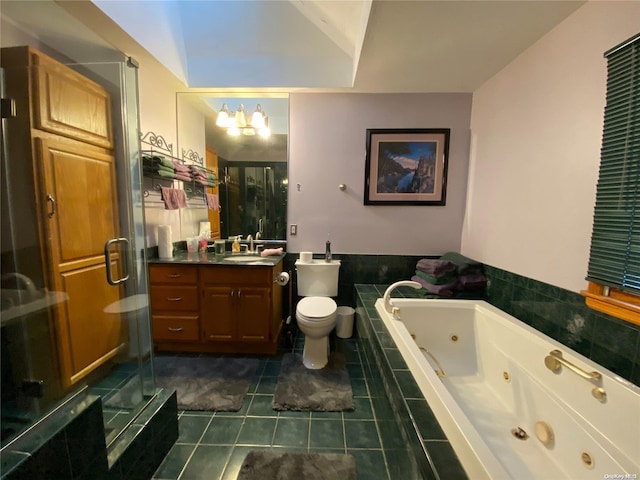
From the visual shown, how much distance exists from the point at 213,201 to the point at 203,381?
1.68m

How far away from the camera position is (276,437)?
1.47 metres

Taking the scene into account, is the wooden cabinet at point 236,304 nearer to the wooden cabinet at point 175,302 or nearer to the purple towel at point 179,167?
the wooden cabinet at point 175,302

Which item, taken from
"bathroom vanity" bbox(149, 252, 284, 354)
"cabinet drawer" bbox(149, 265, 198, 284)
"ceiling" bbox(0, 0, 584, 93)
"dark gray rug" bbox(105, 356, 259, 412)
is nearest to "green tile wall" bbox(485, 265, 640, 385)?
"ceiling" bbox(0, 0, 584, 93)

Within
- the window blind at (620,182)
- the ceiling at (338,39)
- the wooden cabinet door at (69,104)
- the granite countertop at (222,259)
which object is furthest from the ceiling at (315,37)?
the granite countertop at (222,259)

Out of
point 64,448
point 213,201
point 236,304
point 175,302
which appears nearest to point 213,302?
point 236,304

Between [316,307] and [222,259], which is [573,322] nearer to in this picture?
[316,307]

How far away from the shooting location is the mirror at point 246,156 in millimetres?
2561

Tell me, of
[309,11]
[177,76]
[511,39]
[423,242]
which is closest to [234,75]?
[177,76]

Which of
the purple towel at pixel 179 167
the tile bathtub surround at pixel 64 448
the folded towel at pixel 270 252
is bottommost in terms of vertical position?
the tile bathtub surround at pixel 64 448

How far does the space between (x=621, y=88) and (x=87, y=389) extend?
310 centimetres

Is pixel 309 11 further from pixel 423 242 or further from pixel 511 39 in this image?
pixel 423 242

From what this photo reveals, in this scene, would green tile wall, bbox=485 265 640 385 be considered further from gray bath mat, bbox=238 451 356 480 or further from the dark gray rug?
the dark gray rug

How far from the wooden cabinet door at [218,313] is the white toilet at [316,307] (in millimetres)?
596

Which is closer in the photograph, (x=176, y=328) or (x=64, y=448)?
(x=64, y=448)
